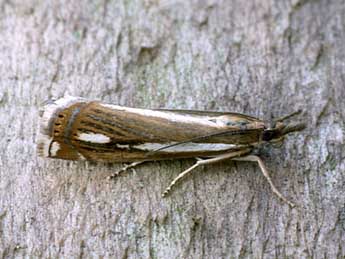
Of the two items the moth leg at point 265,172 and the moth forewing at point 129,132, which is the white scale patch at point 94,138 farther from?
the moth leg at point 265,172

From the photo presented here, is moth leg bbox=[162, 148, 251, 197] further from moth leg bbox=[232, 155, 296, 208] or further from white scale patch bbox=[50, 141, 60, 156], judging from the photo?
white scale patch bbox=[50, 141, 60, 156]

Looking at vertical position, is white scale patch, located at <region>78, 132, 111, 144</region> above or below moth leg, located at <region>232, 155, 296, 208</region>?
above

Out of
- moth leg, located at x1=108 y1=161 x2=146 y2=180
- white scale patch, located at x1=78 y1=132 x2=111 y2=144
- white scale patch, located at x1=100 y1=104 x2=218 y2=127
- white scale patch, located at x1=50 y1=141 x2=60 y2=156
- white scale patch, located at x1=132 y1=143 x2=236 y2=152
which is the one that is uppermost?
white scale patch, located at x1=100 y1=104 x2=218 y2=127

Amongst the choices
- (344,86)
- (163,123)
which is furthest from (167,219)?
(344,86)

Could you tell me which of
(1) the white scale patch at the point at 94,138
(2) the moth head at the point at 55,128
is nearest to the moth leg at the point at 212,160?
(1) the white scale patch at the point at 94,138

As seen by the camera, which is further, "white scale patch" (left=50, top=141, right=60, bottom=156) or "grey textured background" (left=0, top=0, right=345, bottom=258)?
"white scale patch" (left=50, top=141, right=60, bottom=156)

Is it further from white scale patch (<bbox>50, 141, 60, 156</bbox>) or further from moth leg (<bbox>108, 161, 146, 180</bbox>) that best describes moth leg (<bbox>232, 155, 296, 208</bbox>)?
white scale patch (<bbox>50, 141, 60, 156</bbox>)

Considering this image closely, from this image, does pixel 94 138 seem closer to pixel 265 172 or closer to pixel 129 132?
pixel 129 132

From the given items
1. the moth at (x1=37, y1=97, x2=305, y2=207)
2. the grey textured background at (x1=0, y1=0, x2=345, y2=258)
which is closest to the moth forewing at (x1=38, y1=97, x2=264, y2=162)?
the moth at (x1=37, y1=97, x2=305, y2=207)

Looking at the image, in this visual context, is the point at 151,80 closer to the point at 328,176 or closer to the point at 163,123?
the point at 163,123
